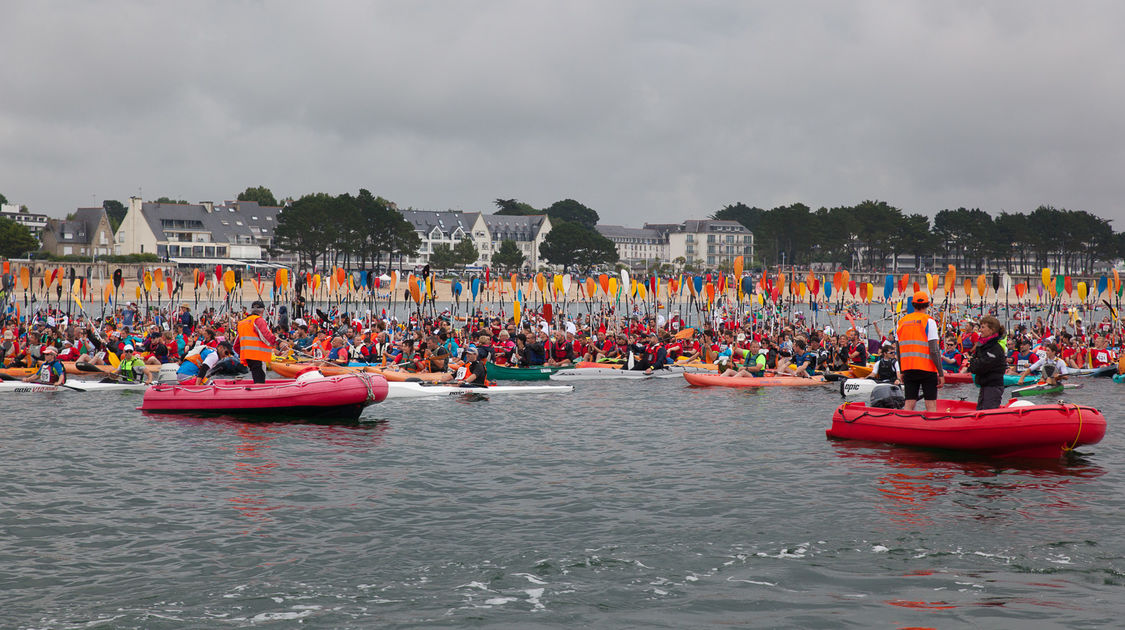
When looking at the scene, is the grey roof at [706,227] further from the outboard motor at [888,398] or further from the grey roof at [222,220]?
the outboard motor at [888,398]

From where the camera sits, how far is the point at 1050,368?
23.3 m

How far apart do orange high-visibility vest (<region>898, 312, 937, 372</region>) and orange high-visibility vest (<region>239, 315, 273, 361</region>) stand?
434 inches

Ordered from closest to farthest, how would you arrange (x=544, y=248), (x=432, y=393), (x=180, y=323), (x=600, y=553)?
(x=600, y=553) < (x=432, y=393) < (x=180, y=323) < (x=544, y=248)

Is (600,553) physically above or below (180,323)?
below

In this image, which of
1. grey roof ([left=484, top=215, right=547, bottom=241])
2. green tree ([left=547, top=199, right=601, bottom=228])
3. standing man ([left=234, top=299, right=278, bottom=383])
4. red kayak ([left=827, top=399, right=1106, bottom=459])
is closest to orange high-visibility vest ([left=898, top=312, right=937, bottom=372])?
red kayak ([left=827, top=399, right=1106, bottom=459])

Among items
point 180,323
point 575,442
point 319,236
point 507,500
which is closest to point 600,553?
point 507,500

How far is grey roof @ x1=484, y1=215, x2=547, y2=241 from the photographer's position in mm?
149000

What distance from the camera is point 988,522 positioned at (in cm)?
1124

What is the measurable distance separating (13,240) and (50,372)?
7589 centimetres

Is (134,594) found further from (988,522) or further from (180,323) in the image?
(180,323)

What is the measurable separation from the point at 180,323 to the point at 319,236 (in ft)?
218

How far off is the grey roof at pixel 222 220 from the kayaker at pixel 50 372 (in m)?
84.6

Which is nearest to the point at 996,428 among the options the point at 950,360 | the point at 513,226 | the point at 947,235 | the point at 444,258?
the point at 950,360

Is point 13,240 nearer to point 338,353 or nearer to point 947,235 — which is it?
point 338,353
